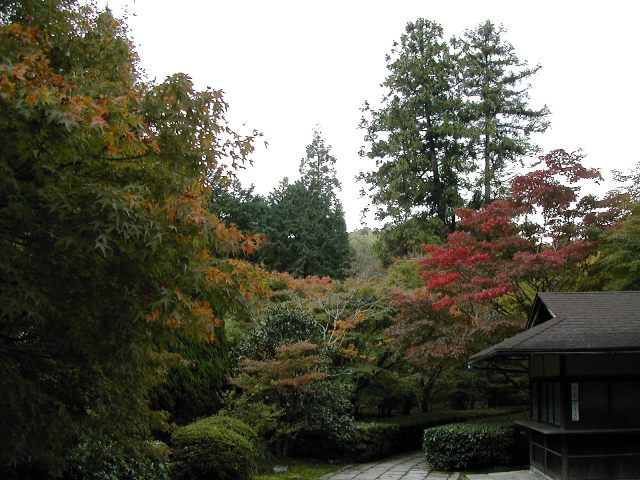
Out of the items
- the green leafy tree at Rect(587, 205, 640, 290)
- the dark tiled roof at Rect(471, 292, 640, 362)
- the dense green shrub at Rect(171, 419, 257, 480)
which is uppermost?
the green leafy tree at Rect(587, 205, 640, 290)

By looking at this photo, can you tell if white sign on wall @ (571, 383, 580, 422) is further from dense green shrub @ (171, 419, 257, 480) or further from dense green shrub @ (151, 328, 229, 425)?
dense green shrub @ (151, 328, 229, 425)

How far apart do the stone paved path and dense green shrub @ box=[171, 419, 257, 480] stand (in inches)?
109

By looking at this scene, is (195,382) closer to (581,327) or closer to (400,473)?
(400,473)

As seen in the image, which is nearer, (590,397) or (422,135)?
(590,397)

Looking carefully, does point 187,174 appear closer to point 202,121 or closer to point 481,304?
point 202,121

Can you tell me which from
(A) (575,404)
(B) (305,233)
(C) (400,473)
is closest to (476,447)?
(C) (400,473)

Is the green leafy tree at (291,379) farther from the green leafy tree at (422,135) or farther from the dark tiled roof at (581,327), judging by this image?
the green leafy tree at (422,135)

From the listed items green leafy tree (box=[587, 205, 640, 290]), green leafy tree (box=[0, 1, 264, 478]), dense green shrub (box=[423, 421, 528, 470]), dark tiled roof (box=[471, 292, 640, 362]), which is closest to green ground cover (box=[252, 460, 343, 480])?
dense green shrub (box=[423, 421, 528, 470])

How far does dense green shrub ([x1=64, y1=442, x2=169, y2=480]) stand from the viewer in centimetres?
745

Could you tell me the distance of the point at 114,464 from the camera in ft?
30.1

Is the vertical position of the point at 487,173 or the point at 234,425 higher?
the point at 487,173

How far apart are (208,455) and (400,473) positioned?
5.12 m

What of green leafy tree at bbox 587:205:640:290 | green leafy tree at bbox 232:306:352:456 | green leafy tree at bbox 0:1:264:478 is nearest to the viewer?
green leafy tree at bbox 0:1:264:478

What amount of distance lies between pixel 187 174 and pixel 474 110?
27.5m
